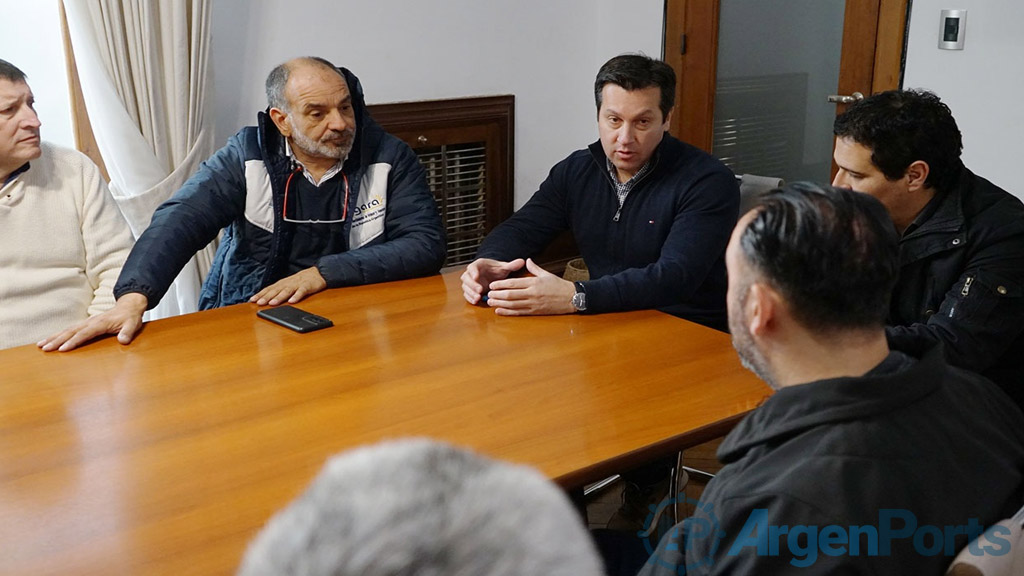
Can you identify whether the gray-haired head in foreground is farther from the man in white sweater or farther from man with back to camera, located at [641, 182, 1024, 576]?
the man in white sweater

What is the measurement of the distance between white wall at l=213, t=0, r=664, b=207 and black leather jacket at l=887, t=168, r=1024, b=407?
2.61 m

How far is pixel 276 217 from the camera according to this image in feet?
8.73

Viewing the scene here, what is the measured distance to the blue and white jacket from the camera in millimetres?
2516

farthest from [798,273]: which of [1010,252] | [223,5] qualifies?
[223,5]

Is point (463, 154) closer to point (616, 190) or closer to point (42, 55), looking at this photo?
point (42, 55)

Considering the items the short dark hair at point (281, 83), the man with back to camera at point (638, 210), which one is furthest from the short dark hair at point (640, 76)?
the short dark hair at point (281, 83)

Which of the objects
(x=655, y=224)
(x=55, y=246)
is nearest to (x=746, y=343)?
(x=655, y=224)

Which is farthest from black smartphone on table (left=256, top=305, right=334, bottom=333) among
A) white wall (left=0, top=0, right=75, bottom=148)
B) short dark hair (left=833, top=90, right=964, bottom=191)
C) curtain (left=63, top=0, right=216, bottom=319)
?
white wall (left=0, top=0, right=75, bottom=148)

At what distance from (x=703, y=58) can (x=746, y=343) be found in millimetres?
3485

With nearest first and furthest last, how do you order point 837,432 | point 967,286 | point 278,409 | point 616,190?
point 837,432
point 278,409
point 967,286
point 616,190

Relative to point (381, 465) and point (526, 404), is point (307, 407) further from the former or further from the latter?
point (381, 465)

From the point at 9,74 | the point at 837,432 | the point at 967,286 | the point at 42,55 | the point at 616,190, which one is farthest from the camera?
the point at 42,55

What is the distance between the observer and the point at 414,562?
0.50m

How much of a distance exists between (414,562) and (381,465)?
0.07 metres
